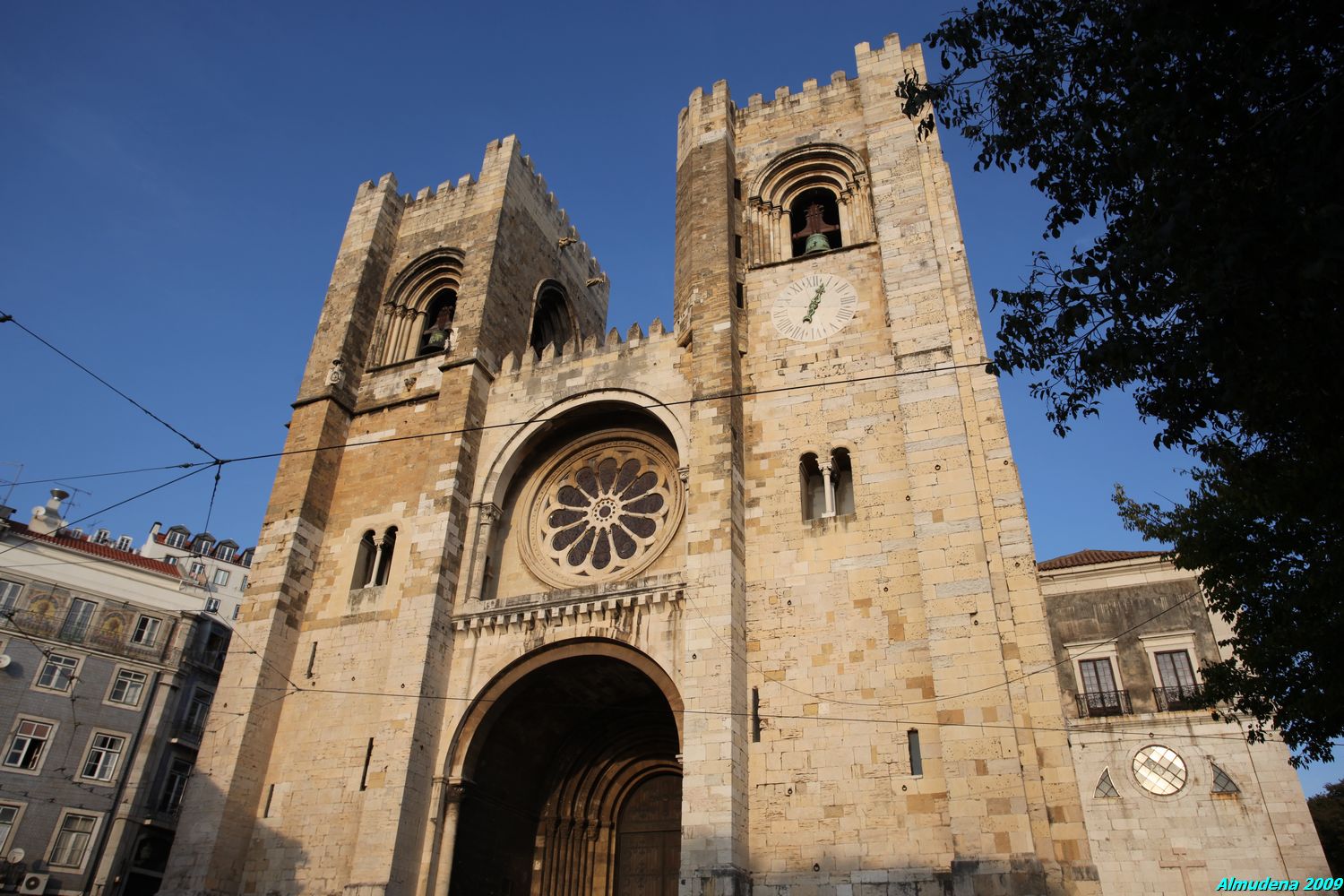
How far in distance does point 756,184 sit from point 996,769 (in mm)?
12133

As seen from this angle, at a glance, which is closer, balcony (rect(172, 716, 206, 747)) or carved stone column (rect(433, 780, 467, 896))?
carved stone column (rect(433, 780, 467, 896))

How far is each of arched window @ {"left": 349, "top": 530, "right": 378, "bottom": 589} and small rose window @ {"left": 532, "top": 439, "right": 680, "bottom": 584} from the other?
3.01 m

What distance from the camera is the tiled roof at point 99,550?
1046 inches

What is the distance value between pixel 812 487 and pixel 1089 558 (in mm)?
8120

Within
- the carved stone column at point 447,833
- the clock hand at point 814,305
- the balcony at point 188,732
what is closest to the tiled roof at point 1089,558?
the clock hand at point 814,305

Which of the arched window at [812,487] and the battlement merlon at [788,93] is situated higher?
the battlement merlon at [788,93]

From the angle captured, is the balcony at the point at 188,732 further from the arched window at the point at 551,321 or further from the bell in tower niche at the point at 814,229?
the bell in tower niche at the point at 814,229

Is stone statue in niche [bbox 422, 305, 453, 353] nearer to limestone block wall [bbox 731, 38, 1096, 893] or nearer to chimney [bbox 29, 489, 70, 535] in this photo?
limestone block wall [bbox 731, 38, 1096, 893]

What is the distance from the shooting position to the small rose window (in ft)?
54.2

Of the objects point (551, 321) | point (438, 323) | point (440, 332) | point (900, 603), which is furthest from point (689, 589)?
point (551, 321)

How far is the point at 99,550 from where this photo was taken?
28484mm

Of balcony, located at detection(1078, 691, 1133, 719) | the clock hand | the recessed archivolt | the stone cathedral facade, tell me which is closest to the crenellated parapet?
the stone cathedral facade

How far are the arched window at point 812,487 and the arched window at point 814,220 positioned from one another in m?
4.70

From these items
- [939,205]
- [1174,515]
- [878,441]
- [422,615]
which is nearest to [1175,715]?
[1174,515]
